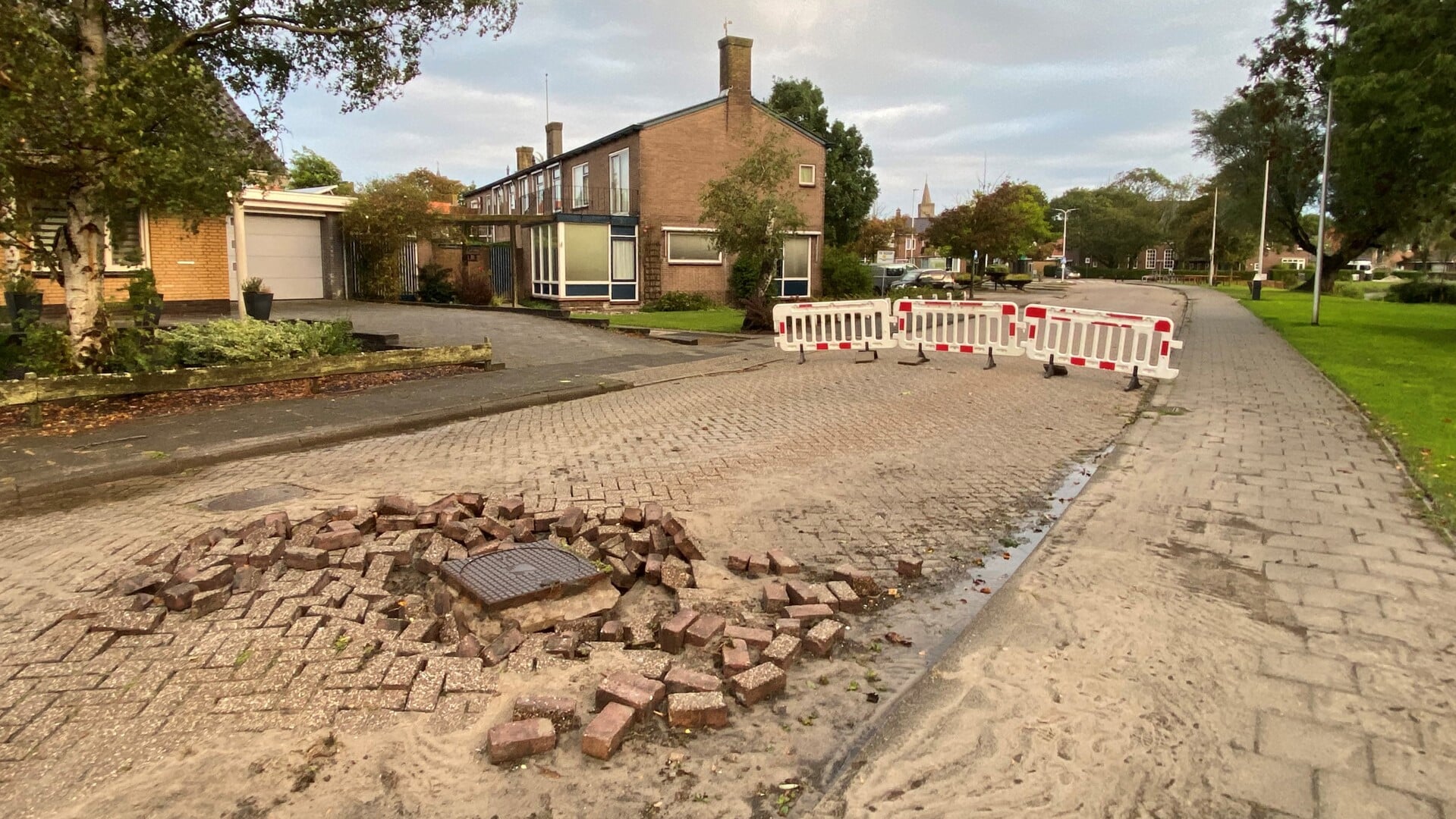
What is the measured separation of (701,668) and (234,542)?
2928 mm

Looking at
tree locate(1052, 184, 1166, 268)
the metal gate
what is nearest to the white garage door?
the metal gate

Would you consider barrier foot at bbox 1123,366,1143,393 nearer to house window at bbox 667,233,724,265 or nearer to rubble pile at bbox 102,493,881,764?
rubble pile at bbox 102,493,881,764

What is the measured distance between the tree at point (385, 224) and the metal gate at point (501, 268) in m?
3.52

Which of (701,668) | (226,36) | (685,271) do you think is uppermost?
(226,36)

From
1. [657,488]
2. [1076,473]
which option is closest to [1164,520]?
[1076,473]

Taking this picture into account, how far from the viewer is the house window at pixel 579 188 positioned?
33625mm

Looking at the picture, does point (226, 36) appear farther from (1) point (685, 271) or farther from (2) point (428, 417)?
(1) point (685, 271)

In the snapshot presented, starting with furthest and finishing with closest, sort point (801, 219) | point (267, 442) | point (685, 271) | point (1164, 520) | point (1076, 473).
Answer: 1. point (685, 271)
2. point (801, 219)
3. point (267, 442)
4. point (1076, 473)
5. point (1164, 520)

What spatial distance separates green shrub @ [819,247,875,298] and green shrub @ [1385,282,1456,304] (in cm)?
2816

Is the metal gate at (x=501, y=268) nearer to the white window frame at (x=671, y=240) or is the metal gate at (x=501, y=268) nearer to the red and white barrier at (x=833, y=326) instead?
the white window frame at (x=671, y=240)

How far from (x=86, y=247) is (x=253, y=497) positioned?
18.0ft

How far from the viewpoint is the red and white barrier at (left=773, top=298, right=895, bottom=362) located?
49.7ft

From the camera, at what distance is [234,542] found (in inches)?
195

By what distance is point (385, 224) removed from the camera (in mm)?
26234
